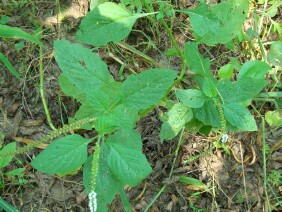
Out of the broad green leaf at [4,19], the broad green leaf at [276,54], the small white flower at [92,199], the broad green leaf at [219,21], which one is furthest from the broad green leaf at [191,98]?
the broad green leaf at [4,19]

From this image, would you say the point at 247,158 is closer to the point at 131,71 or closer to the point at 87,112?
the point at 131,71

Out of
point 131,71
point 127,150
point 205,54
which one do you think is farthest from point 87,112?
point 205,54

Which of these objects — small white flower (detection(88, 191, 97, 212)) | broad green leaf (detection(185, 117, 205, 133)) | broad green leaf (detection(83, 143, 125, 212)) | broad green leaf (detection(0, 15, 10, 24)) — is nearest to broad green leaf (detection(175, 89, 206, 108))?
broad green leaf (detection(185, 117, 205, 133))

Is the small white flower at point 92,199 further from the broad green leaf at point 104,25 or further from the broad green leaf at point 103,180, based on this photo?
the broad green leaf at point 104,25

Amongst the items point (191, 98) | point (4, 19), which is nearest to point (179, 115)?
point (191, 98)

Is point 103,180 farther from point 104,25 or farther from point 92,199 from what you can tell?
point 104,25
